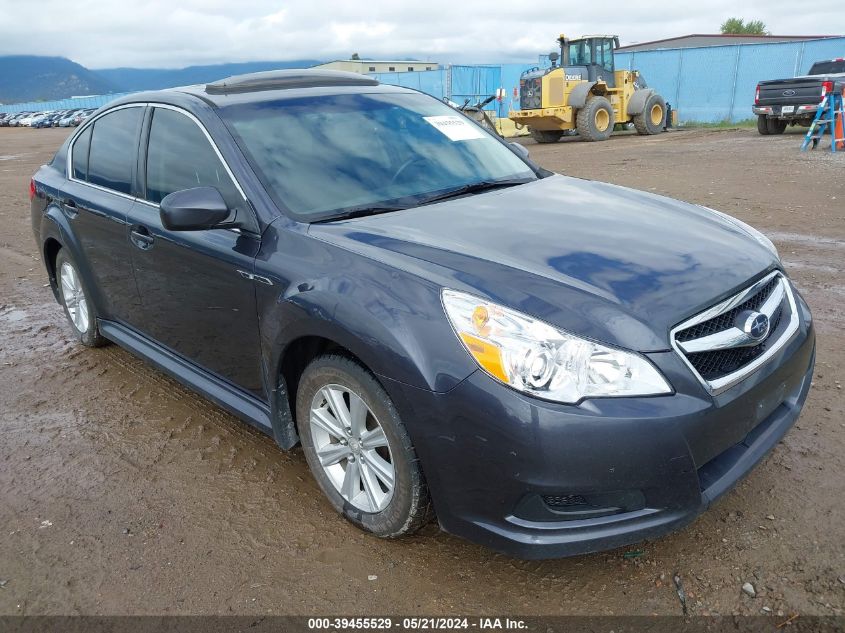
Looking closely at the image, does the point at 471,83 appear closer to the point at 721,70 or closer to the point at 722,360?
the point at 721,70

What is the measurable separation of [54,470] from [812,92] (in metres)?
19.2

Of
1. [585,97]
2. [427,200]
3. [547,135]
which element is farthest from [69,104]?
[427,200]

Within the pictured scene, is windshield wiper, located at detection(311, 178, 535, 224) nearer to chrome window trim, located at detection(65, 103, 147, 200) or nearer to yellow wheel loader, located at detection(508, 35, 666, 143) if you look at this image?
chrome window trim, located at detection(65, 103, 147, 200)

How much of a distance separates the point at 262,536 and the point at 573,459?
1.38 metres

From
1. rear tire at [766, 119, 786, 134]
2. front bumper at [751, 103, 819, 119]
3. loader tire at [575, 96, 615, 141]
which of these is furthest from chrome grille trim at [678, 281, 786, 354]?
rear tire at [766, 119, 786, 134]

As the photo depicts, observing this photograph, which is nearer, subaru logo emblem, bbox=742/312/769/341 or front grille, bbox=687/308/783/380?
front grille, bbox=687/308/783/380

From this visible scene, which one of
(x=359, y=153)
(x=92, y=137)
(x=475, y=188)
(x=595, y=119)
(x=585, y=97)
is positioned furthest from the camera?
(x=595, y=119)

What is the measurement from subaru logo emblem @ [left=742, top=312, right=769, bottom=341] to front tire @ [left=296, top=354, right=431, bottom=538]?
3.89 ft

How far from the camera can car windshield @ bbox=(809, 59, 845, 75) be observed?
64.0 feet

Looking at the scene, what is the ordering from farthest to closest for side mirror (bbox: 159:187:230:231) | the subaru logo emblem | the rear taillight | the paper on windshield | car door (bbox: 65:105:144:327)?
1. the rear taillight
2. car door (bbox: 65:105:144:327)
3. the paper on windshield
4. side mirror (bbox: 159:187:230:231)
5. the subaru logo emblem

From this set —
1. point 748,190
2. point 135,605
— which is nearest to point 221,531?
point 135,605

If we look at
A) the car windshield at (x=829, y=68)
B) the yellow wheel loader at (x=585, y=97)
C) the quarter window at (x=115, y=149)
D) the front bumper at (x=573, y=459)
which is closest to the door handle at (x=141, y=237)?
the quarter window at (x=115, y=149)

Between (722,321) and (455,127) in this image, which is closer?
(722,321)

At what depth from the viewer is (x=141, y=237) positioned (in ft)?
11.6
